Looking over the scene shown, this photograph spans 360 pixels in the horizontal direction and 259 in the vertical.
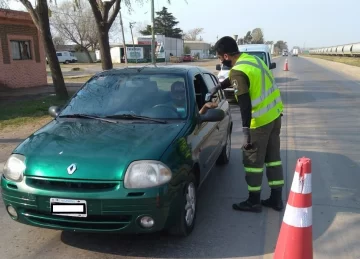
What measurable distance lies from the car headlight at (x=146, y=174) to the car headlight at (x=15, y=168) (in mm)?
936

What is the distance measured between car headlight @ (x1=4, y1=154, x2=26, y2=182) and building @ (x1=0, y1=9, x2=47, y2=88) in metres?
15.5

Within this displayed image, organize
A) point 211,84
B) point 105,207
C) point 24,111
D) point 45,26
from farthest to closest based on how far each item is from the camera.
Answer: point 45,26, point 24,111, point 211,84, point 105,207

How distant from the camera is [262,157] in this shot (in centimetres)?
414

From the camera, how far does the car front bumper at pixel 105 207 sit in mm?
3043

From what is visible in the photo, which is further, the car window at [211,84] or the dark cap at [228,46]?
the car window at [211,84]

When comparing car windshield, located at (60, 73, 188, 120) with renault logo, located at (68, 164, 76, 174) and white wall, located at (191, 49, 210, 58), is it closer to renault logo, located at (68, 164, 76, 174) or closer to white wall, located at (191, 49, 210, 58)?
renault logo, located at (68, 164, 76, 174)

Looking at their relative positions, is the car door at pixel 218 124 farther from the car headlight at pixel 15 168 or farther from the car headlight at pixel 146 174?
the car headlight at pixel 15 168

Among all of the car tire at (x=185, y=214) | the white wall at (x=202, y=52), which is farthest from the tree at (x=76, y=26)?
the car tire at (x=185, y=214)

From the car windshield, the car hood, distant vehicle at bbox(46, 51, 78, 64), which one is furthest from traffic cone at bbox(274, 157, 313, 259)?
distant vehicle at bbox(46, 51, 78, 64)

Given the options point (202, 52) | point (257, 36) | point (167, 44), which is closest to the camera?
point (167, 44)

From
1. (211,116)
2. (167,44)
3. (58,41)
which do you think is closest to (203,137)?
(211,116)

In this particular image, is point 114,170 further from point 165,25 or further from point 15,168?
point 165,25

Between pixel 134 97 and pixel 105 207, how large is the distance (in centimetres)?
162

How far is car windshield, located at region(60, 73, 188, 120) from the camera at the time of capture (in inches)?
164
